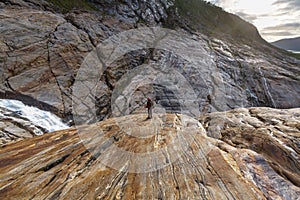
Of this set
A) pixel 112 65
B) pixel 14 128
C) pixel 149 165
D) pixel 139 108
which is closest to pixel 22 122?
pixel 14 128

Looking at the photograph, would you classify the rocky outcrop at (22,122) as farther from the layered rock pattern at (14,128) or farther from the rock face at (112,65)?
Result: the rock face at (112,65)

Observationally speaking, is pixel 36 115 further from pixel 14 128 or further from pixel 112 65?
pixel 112 65

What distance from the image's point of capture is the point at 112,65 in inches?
1110

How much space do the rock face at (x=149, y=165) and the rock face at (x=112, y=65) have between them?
10.9 metres

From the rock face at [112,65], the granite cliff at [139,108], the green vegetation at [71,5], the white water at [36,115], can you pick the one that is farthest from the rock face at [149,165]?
the green vegetation at [71,5]

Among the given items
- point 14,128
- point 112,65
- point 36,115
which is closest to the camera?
point 14,128

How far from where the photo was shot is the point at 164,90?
2800cm

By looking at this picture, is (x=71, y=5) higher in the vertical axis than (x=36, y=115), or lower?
higher

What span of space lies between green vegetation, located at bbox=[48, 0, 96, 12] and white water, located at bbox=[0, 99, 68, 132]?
75.7 ft

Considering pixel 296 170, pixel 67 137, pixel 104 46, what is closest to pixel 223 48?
pixel 104 46

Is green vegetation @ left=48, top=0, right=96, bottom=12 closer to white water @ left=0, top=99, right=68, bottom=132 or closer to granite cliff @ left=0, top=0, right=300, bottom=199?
granite cliff @ left=0, top=0, right=300, bottom=199

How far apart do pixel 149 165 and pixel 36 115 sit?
1300 centimetres

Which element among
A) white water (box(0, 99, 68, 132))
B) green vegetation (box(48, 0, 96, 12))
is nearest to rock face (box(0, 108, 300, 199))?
white water (box(0, 99, 68, 132))

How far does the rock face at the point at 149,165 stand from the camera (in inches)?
279
